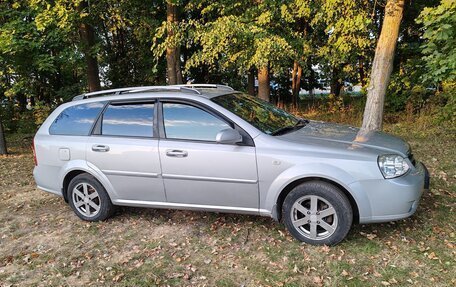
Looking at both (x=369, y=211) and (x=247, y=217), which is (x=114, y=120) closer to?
(x=247, y=217)

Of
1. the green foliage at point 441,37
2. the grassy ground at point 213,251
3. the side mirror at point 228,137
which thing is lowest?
the grassy ground at point 213,251

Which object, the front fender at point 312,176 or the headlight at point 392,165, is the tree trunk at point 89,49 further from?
the headlight at point 392,165

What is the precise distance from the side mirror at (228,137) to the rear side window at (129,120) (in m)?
1.03

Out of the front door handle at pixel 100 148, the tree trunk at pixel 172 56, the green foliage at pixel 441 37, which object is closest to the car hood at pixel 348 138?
the front door handle at pixel 100 148

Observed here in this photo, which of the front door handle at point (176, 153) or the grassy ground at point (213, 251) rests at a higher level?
the front door handle at point (176, 153)

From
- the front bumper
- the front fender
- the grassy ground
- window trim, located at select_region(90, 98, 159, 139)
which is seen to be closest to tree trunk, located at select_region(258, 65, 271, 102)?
the grassy ground

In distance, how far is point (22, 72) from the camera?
11578mm

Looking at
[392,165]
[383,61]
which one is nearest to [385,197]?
[392,165]

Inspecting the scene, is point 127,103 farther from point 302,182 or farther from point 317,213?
point 317,213

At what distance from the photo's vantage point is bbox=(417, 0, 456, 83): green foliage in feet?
21.2

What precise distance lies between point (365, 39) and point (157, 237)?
8652mm

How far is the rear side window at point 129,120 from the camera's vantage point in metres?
4.43

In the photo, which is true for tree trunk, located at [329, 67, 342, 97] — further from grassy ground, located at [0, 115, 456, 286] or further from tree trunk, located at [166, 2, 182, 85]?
grassy ground, located at [0, 115, 456, 286]

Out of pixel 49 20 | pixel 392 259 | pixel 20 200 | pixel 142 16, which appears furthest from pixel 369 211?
pixel 142 16
